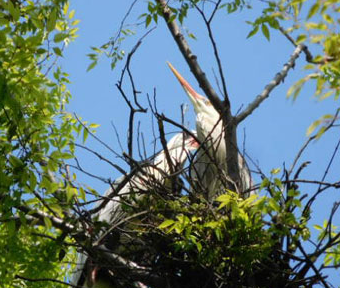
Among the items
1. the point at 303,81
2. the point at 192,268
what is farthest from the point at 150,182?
the point at 303,81

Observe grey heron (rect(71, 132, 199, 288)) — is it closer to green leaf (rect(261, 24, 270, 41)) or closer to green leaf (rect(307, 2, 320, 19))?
green leaf (rect(261, 24, 270, 41))

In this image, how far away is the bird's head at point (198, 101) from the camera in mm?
4434

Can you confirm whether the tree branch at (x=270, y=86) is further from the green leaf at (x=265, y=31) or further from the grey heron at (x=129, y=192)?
the green leaf at (x=265, y=31)

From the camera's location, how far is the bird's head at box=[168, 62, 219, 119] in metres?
4.43

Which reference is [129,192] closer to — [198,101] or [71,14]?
[71,14]

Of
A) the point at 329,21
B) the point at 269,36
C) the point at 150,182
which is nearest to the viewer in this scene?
the point at 329,21

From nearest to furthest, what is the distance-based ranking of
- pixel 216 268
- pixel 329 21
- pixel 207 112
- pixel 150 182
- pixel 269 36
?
pixel 329 21, pixel 269 36, pixel 216 268, pixel 150 182, pixel 207 112

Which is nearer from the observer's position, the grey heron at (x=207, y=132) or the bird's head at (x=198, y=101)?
the grey heron at (x=207, y=132)

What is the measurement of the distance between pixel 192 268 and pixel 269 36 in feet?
3.28

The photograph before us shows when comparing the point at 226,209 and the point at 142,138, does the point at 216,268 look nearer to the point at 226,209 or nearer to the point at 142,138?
the point at 226,209

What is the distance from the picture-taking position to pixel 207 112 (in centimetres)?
443

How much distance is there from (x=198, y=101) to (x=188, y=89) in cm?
19

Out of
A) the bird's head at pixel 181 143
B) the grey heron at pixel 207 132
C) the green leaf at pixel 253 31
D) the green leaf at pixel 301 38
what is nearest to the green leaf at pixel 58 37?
the green leaf at pixel 253 31

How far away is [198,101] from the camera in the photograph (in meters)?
4.59
